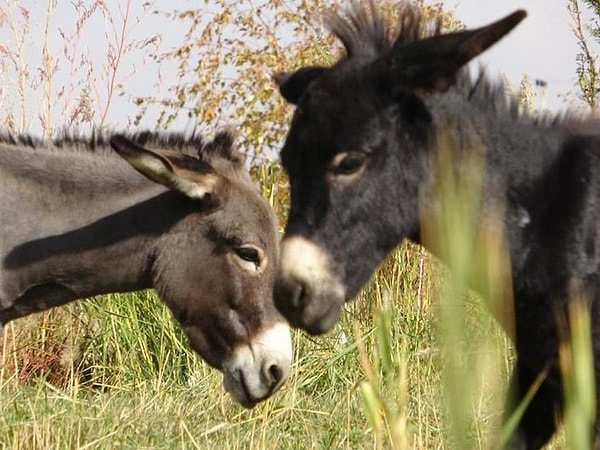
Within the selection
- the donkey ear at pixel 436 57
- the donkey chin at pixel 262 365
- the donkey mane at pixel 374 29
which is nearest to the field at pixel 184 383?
the donkey chin at pixel 262 365

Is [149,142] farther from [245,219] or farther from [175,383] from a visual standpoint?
[175,383]

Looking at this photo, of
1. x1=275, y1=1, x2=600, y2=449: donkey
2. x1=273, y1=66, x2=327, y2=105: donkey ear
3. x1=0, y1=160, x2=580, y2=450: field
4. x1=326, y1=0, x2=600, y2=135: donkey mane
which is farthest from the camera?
x1=0, y1=160, x2=580, y2=450: field

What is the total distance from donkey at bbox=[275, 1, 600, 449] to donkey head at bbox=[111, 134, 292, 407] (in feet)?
6.30

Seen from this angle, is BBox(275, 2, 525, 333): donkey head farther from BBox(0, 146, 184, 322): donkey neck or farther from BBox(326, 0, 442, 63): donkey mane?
BBox(0, 146, 184, 322): donkey neck

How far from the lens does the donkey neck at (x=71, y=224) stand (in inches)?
204

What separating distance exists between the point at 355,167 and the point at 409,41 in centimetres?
57

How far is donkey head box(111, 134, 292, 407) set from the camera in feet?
16.9

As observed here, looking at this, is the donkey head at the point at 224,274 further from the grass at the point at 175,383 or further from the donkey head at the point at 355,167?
the donkey head at the point at 355,167

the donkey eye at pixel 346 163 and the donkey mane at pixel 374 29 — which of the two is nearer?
the donkey eye at pixel 346 163

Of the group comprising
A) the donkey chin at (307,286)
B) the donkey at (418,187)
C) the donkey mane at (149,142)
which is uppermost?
the donkey at (418,187)

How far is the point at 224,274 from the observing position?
17.4ft

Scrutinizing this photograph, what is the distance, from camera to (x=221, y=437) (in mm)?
5109

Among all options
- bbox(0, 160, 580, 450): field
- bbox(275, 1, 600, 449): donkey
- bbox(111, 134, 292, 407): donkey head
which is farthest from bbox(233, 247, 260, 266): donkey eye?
bbox(275, 1, 600, 449): donkey

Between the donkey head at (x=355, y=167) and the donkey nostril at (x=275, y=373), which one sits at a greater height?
the donkey head at (x=355, y=167)
